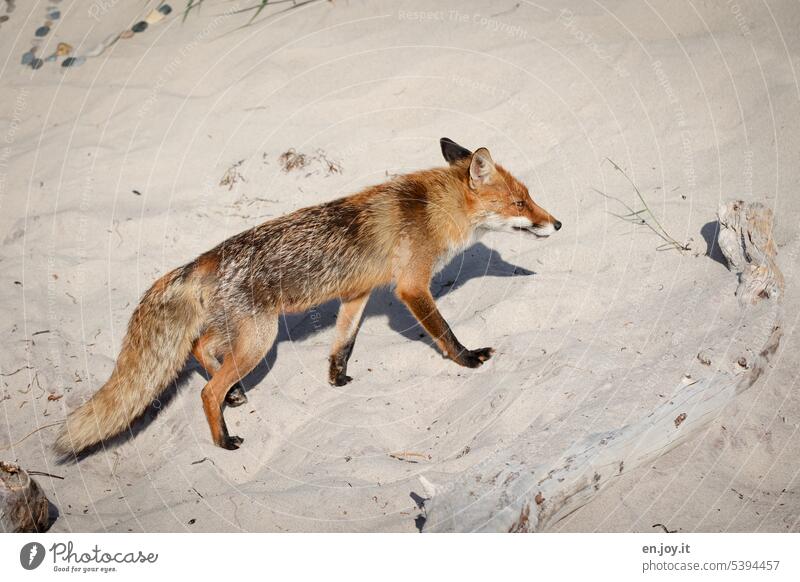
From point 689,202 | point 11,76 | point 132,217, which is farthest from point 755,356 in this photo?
point 11,76

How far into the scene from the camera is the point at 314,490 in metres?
4.78

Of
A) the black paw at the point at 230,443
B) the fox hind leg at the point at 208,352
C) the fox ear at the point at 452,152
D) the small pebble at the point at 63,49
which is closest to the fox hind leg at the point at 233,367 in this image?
the black paw at the point at 230,443

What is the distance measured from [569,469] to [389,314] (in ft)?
10.1

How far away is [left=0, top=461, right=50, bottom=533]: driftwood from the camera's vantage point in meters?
4.18

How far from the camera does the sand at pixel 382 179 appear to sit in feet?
15.3

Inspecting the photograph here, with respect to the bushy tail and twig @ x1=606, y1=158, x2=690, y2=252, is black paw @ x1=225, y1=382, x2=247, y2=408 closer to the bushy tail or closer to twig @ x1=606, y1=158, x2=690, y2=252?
the bushy tail

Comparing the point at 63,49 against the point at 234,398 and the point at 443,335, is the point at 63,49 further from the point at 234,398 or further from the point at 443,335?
the point at 443,335

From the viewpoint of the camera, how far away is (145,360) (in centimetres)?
536

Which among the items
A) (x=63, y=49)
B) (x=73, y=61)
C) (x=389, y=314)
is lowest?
(x=389, y=314)

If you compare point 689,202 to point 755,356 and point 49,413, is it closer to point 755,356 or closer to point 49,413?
point 755,356

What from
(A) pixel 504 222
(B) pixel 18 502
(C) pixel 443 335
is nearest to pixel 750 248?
(A) pixel 504 222

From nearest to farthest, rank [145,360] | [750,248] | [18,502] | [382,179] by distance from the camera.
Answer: [18,502] < [145,360] < [750,248] < [382,179]

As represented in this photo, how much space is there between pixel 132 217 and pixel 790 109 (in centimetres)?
684

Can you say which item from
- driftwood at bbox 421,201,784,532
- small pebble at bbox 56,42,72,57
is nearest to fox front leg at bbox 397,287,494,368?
driftwood at bbox 421,201,784,532
